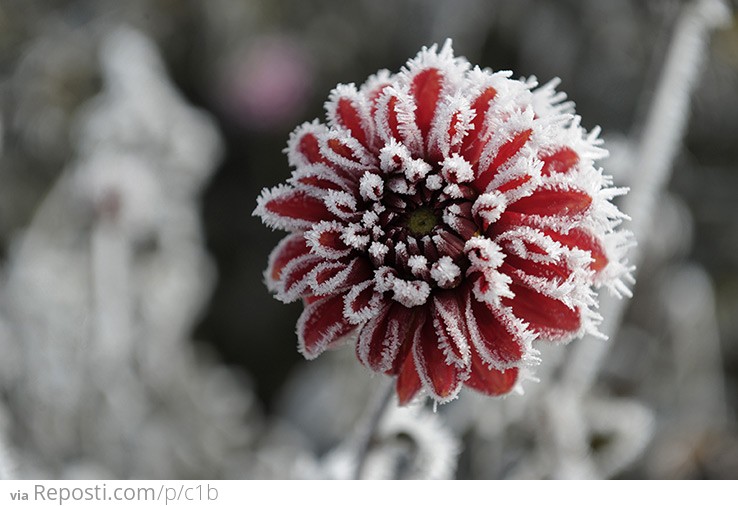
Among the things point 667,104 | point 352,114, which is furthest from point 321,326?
point 667,104

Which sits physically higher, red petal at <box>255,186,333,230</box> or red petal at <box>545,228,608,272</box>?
red petal at <box>255,186,333,230</box>

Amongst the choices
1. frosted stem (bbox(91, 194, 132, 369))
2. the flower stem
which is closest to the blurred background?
frosted stem (bbox(91, 194, 132, 369))

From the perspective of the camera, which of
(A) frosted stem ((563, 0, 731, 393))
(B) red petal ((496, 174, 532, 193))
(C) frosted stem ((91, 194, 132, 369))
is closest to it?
(B) red petal ((496, 174, 532, 193))

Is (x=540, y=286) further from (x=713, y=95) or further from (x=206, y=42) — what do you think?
(x=206, y=42)

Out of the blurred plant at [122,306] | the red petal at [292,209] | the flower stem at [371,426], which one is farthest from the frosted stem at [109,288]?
the red petal at [292,209]

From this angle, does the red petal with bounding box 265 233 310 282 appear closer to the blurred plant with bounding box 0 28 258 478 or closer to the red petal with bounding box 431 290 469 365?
the red petal with bounding box 431 290 469 365

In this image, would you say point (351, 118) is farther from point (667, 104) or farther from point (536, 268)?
point (667, 104)

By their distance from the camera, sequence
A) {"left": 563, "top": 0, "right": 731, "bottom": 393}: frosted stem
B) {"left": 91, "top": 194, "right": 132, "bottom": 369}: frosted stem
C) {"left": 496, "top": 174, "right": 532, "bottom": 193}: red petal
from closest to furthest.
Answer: {"left": 496, "top": 174, "right": 532, "bottom": 193}: red petal, {"left": 563, "top": 0, "right": 731, "bottom": 393}: frosted stem, {"left": 91, "top": 194, "right": 132, "bottom": 369}: frosted stem

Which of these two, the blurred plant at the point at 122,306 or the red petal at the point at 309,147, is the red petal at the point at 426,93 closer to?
the red petal at the point at 309,147
